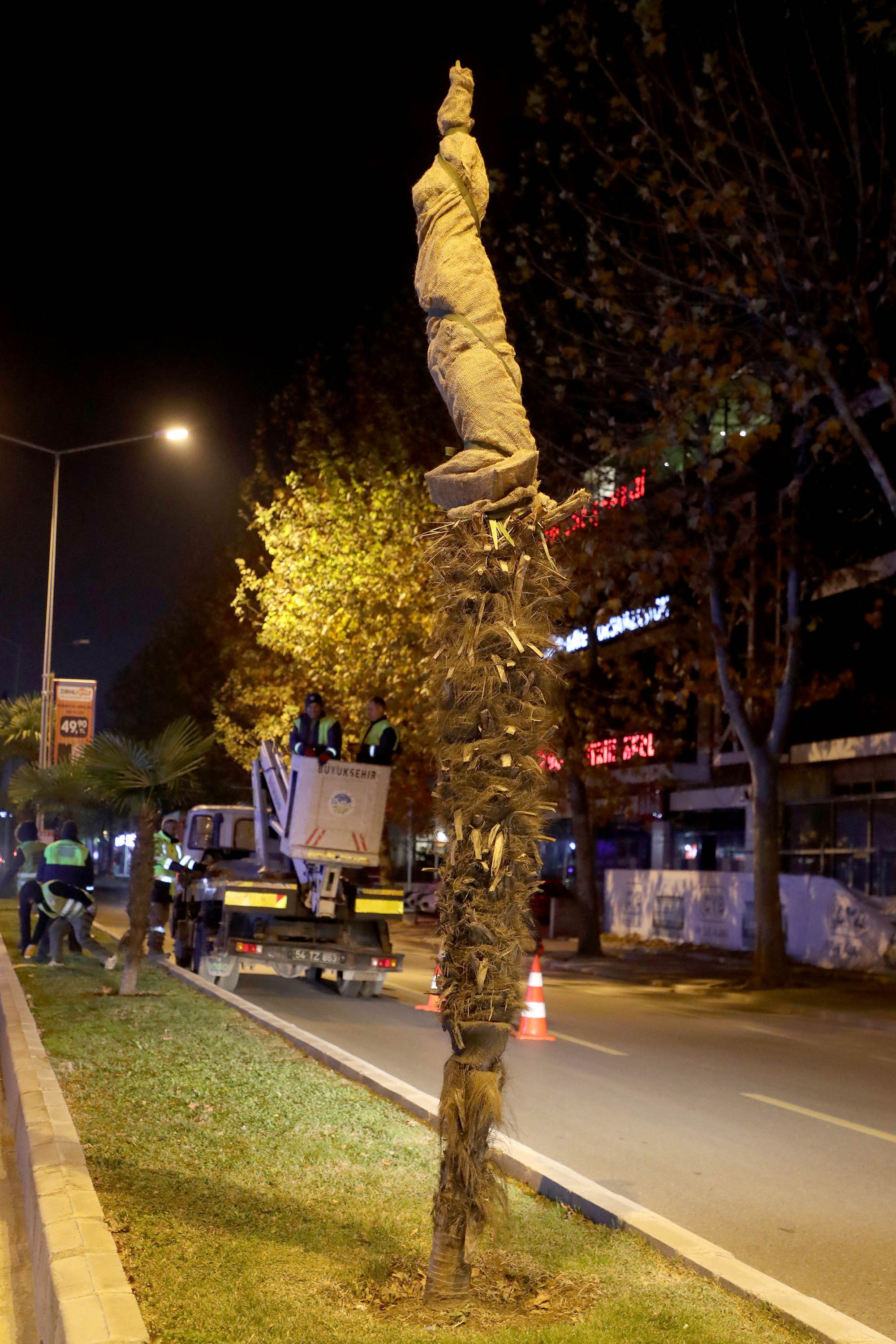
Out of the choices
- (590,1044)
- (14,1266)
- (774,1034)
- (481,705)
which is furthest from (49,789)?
(481,705)

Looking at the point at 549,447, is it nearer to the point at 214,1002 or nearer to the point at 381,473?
the point at 381,473

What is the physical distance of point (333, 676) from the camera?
1101 inches

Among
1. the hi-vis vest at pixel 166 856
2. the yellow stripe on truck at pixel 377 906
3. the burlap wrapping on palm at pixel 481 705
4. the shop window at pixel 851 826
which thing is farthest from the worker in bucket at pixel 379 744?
the shop window at pixel 851 826

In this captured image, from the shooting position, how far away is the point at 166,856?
2116 centimetres

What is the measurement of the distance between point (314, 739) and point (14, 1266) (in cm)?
1067

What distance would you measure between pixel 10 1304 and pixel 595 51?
15.4m

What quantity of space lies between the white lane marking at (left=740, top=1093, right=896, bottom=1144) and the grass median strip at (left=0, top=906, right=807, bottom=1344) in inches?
130

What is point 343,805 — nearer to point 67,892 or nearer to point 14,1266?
point 67,892

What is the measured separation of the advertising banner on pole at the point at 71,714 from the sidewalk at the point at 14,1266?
22.5 metres

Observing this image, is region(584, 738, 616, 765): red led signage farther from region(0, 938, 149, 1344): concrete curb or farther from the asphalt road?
region(0, 938, 149, 1344): concrete curb

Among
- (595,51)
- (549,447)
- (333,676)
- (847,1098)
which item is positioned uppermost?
(595,51)

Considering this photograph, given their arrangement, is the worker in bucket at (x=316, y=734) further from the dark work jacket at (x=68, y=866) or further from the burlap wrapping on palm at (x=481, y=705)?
the burlap wrapping on palm at (x=481, y=705)

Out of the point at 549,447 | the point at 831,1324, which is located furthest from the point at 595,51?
the point at 831,1324

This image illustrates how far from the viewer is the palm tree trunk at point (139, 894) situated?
1392 cm
